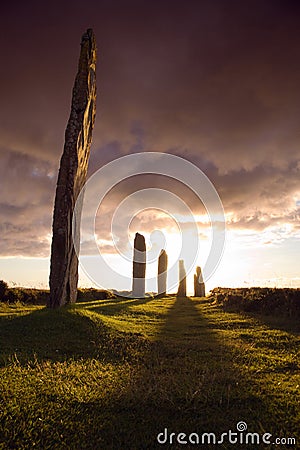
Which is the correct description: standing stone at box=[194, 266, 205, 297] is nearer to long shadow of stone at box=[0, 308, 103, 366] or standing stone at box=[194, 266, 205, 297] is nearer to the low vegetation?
the low vegetation

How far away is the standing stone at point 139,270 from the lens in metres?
29.2

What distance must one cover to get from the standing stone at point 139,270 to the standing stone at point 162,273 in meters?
5.17

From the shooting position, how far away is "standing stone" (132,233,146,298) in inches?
1148

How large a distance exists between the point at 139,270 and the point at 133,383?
23458mm

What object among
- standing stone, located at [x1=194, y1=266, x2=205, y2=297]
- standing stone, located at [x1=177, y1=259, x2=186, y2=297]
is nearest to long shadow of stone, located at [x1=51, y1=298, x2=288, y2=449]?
standing stone, located at [x1=177, y1=259, x2=186, y2=297]

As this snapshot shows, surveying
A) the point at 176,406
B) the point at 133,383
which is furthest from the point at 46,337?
the point at 176,406

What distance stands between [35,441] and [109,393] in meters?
1.53

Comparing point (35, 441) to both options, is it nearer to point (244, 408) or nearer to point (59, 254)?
point (244, 408)

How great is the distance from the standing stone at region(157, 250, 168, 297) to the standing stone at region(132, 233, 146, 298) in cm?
517

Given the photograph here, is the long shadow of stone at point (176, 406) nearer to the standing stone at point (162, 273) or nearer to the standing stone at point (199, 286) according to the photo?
the standing stone at point (162, 273)

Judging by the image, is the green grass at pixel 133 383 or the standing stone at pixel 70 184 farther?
the standing stone at pixel 70 184

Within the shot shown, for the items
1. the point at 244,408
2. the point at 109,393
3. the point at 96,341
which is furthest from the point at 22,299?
the point at 244,408

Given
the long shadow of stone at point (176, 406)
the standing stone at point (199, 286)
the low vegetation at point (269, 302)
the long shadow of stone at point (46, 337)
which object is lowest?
the long shadow of stone at point (176, 406)

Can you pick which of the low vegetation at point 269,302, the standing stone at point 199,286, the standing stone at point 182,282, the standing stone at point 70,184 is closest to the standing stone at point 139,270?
the standing stone at point 182,282
